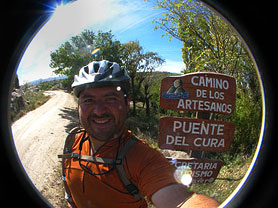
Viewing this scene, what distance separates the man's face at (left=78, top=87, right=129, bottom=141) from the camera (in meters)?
1.03

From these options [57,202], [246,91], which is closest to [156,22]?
[246,91]

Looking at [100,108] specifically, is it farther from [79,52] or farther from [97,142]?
[79,52]

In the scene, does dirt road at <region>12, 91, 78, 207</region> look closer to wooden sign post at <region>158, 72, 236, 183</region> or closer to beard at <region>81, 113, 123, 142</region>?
beard at <region>81, 113, 123, 142</region>

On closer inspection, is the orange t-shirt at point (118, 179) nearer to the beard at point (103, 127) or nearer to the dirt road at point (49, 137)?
the beard at point (103, 127)

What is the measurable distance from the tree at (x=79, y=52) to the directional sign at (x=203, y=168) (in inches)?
50.8

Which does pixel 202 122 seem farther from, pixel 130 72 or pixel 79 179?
pixel 79 179

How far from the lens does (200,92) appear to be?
61.0 inches

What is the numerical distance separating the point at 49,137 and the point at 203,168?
5.31 ft

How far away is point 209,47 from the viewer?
1.67 m

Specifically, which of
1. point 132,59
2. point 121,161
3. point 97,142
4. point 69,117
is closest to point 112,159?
point 121,161

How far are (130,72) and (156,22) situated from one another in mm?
443

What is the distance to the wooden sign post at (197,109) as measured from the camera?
1539mm

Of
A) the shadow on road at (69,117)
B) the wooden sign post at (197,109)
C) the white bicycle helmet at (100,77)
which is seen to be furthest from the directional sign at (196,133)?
the shadow on road at (69,117)

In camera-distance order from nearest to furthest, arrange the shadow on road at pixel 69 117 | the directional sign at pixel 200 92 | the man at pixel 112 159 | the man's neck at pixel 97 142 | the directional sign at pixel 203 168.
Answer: the man at pixel 112 159 < the man's neck at pixel 97 142 < the shadow on road at pixel 69 117 < the directional sign at pixel 200 92 < the directional sign at pixel 203 168
